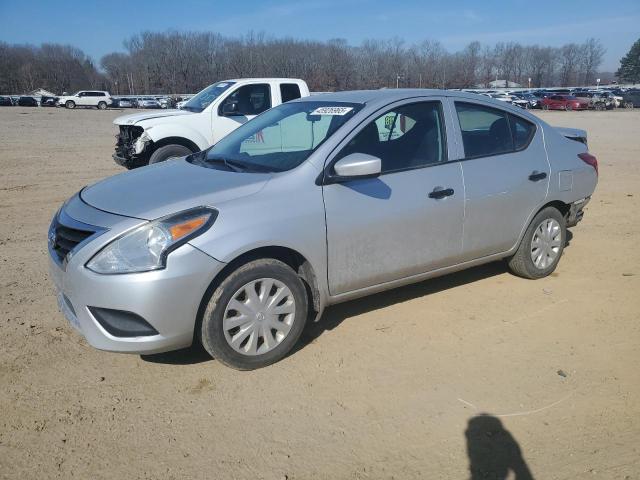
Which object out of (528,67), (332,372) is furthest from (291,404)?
(528,67)

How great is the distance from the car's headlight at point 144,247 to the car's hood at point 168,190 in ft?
0.31

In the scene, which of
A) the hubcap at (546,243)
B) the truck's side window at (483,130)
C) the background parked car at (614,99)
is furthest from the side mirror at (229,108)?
the background parked car at (614,99)

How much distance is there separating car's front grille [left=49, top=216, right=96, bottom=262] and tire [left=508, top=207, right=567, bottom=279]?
12.0 feet

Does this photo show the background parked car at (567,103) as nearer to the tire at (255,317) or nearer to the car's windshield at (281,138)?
the car's windshield at (281,138)

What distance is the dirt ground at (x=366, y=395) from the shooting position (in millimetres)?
2748

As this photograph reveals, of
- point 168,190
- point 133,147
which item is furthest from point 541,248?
point 133,147

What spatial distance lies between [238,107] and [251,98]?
0.33 m

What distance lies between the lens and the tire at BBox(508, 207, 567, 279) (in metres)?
4.96

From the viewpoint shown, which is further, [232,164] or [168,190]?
[232,164]

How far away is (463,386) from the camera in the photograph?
3395 millimetres

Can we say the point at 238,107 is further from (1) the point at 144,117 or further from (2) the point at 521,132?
(2) the point at 521,132

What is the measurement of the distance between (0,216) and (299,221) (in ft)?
18.5

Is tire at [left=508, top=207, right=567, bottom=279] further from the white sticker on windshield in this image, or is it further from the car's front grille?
the car's front grille

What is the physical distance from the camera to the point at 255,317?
3453mm
